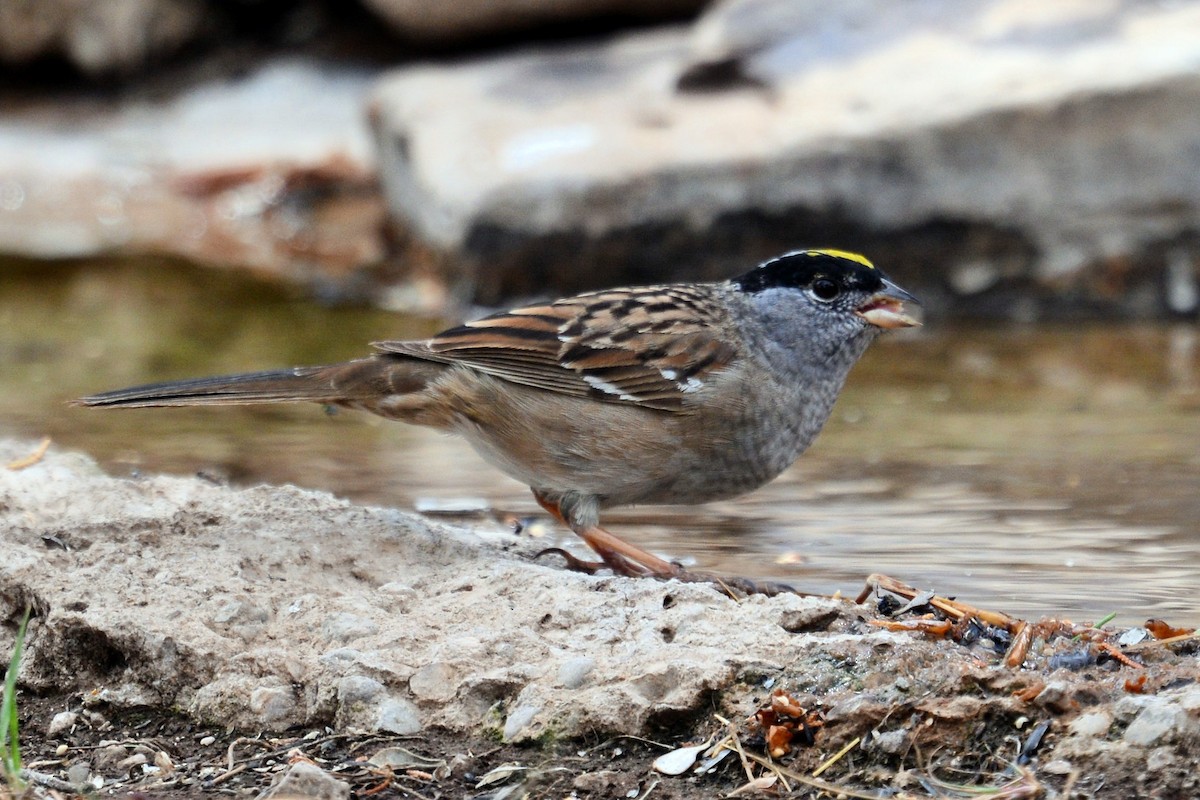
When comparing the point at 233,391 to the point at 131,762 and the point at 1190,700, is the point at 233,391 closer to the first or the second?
the point at 131,762

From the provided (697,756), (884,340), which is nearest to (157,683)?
(697,756)

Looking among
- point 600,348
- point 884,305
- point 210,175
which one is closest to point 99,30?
point 210,175

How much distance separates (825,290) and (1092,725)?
6.89 feet

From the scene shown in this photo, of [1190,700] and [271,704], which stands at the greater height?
[1190,700]

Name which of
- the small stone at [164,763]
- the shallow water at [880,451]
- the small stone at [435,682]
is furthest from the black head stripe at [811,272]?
the small stone at [164,763]

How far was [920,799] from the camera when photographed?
2.69 metres

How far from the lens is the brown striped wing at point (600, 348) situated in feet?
14.3

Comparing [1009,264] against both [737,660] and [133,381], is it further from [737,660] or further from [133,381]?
[737,660]

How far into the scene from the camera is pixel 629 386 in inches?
171

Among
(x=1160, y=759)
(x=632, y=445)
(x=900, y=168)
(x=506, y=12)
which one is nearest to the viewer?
(x=1160, y=759)

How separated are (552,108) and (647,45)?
3.52 feet

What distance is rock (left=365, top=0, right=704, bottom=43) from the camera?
34.9 feet

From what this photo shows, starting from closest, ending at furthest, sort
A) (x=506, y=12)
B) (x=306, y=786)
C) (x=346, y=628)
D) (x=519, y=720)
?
(x=306, y=786) < (x=519, y=720) < (x=346, y=628) < (x=506, y=12)

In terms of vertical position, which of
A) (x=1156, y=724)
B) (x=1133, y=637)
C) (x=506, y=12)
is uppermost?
(x=506, y=12)
